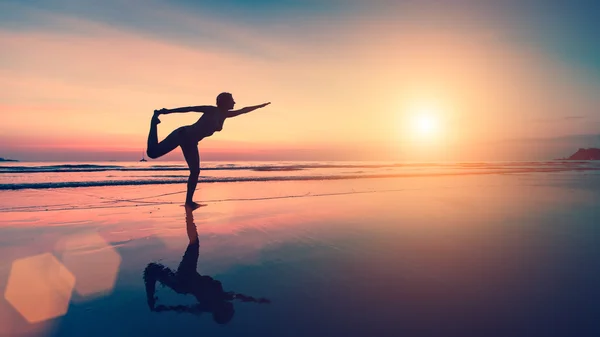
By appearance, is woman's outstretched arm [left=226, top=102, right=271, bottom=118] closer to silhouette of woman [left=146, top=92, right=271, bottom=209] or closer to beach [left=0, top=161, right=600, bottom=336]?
silhouette of woman [left=146, top=92, right=271, bottom=209]

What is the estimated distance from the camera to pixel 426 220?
747 centimetres

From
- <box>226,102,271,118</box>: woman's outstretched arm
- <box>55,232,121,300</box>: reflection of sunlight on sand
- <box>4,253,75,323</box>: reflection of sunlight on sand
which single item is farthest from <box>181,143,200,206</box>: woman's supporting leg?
<box>4,253,75,323</box>: reflection of sunlight on sand

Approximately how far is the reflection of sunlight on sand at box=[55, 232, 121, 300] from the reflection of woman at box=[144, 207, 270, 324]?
0.44 metres

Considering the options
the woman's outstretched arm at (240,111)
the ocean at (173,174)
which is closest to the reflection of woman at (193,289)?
the woman's outstretched arm at (240,111)

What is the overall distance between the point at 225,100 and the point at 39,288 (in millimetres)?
6000

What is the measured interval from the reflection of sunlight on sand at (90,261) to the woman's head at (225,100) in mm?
4212

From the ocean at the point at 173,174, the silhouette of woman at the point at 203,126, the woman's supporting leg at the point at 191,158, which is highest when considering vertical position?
Result: the silhouette of woman at the point at 203,126

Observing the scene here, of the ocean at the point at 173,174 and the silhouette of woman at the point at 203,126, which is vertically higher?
the silhouette of woman at the point at 203,126

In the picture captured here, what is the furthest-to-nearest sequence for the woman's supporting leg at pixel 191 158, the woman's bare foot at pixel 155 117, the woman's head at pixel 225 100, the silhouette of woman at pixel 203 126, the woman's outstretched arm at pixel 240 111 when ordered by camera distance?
1. the woman's supporting leg at pixel 191 158
2. the woman's outstretched arm at pixel 240 111
3. the woman's head at pixel 225 100
4. the silhouette of woman at pixel 203 126
5. the woman's bare foot at pixel 155 117

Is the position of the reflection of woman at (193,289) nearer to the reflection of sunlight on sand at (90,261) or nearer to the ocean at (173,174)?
the reflection of sunlight on sand at (90,261)

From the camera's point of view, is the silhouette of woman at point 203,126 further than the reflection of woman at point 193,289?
Yes

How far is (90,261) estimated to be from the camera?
15.1ft

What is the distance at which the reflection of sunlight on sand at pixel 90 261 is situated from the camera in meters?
3.69

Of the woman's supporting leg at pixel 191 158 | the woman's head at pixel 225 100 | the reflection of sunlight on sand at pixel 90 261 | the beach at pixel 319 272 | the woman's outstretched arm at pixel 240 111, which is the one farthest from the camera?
the woman's supporting leg at pixel 191 158
